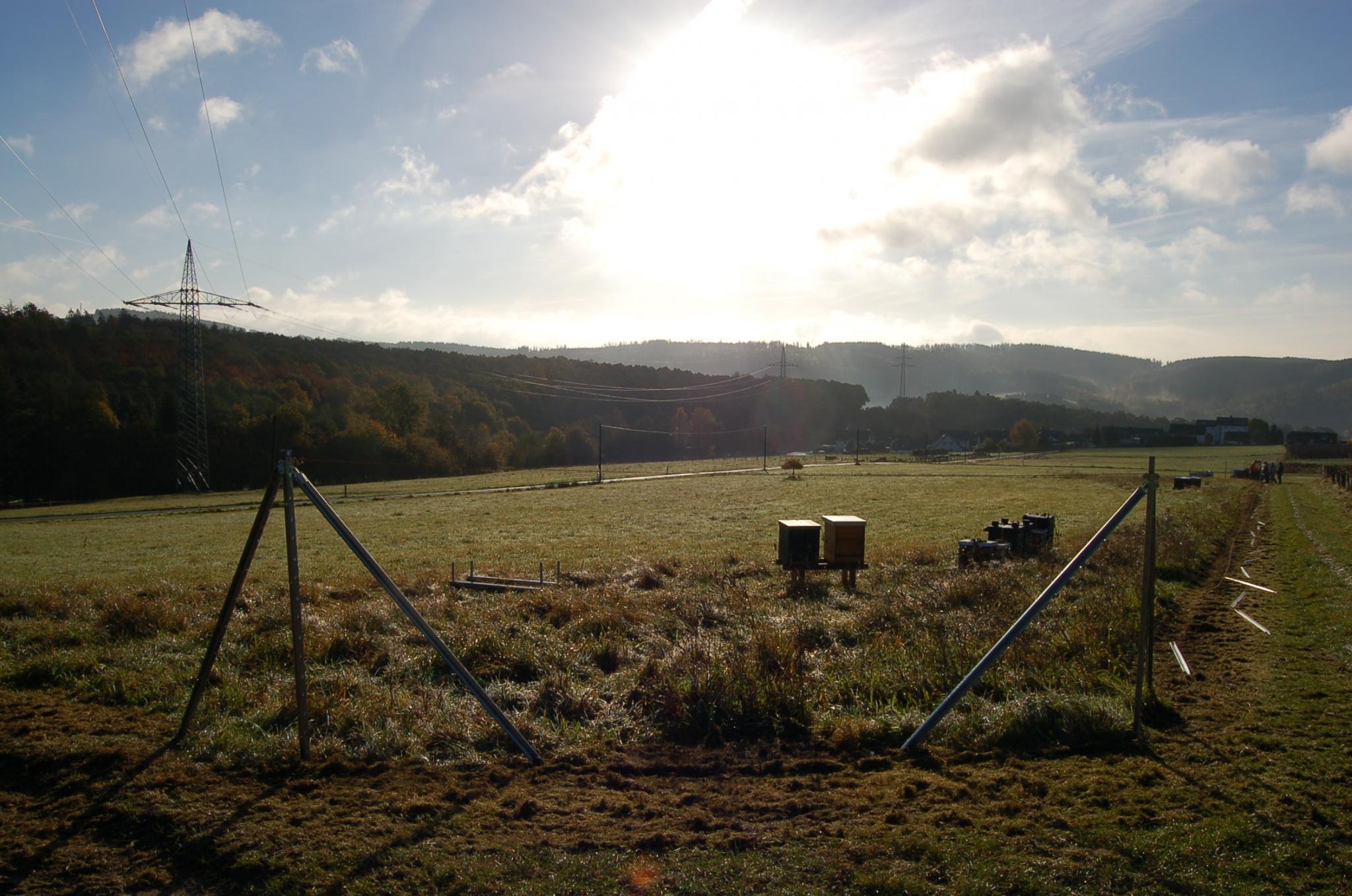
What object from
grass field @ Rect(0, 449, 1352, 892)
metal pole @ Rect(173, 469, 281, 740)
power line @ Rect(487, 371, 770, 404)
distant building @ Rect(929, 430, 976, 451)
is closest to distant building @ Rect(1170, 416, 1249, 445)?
distant building @ Rect(929, 430, 976, 451)

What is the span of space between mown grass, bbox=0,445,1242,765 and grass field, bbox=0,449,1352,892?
0.16ft

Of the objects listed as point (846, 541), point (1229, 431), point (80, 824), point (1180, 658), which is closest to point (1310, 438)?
point (1229, 431)

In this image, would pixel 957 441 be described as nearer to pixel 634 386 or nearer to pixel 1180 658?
pixel 634 386

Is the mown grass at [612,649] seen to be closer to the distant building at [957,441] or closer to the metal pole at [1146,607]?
the metal pole at [1146,607]

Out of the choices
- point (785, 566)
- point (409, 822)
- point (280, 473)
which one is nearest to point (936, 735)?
point (409, 822)

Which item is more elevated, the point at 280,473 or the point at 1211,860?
the point at 280,473

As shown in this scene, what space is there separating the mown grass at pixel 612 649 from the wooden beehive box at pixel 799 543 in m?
0.64

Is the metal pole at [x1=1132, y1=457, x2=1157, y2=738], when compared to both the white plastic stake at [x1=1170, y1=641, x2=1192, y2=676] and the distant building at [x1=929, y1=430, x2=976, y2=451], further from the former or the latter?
the distant building at [x1=929, y1=430, x2=976, y2=451]

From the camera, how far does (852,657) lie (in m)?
9.62

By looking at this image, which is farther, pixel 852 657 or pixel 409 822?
pixel 852 657

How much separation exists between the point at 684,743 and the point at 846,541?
9.04 m

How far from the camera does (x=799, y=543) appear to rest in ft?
51.5

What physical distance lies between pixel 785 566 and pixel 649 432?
112m

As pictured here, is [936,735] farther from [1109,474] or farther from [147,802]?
[1109,474]
